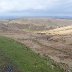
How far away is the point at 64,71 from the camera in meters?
23.6

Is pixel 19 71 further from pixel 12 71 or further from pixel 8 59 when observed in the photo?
pixel 8 59

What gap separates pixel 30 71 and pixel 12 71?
6.55ft

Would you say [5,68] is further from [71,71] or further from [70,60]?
[70,60]

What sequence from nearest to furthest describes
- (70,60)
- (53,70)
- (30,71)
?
(30,71), (53,70), (70,60)

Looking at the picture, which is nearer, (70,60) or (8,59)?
(8,59)

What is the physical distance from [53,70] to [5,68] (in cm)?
416

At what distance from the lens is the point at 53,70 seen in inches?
896

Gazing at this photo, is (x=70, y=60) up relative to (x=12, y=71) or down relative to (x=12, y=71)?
down

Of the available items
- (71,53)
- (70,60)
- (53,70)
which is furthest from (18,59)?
(71,53)

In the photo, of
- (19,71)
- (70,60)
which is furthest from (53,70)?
(70,60)

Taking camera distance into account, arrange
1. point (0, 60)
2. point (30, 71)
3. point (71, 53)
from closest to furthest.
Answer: point (30, 71) → point (0, 60) → point (71, 53)

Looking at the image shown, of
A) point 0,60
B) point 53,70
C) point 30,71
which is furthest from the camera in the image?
point 0,60

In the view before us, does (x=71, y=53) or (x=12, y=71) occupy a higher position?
(x=12, y=71)

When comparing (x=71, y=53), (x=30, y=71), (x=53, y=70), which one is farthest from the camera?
(x=71, y=53)
